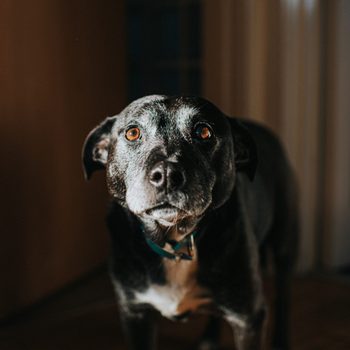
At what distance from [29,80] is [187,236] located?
36.9 inches

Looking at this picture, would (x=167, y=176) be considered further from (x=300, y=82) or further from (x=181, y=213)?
(x=300, y=82)

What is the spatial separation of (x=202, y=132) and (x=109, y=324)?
105 cm

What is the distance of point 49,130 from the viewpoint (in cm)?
205

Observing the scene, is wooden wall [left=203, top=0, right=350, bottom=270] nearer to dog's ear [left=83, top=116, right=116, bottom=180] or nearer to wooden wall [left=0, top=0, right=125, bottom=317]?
wooden wall [left=0, top=0, right=125, bottom=317]

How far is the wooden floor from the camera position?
1837 millimetres

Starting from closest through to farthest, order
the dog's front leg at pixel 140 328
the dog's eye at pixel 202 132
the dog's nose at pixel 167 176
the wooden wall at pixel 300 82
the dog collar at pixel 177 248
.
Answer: the dog's nose at pixel 167 176 < the dog's eye at pixel 202 132 < the dog collar at pixel 177 248 < the dog's front leg at pixel 140 328 < the wooden wall at pixel 300 82

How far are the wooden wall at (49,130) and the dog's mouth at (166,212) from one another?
90cm

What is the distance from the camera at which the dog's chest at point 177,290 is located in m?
1.33

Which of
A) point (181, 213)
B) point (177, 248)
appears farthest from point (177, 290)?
point (181, 213)

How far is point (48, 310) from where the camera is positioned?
2102 millimetres

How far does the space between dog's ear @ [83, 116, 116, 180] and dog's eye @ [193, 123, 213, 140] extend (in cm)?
24

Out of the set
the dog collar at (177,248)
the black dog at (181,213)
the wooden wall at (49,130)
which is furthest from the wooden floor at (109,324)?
the dog collar at (177,248)

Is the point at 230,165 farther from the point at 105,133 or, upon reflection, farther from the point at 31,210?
the point at 31,210

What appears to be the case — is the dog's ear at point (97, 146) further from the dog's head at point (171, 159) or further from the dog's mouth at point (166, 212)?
the dog's mouth at point (166, 212)
